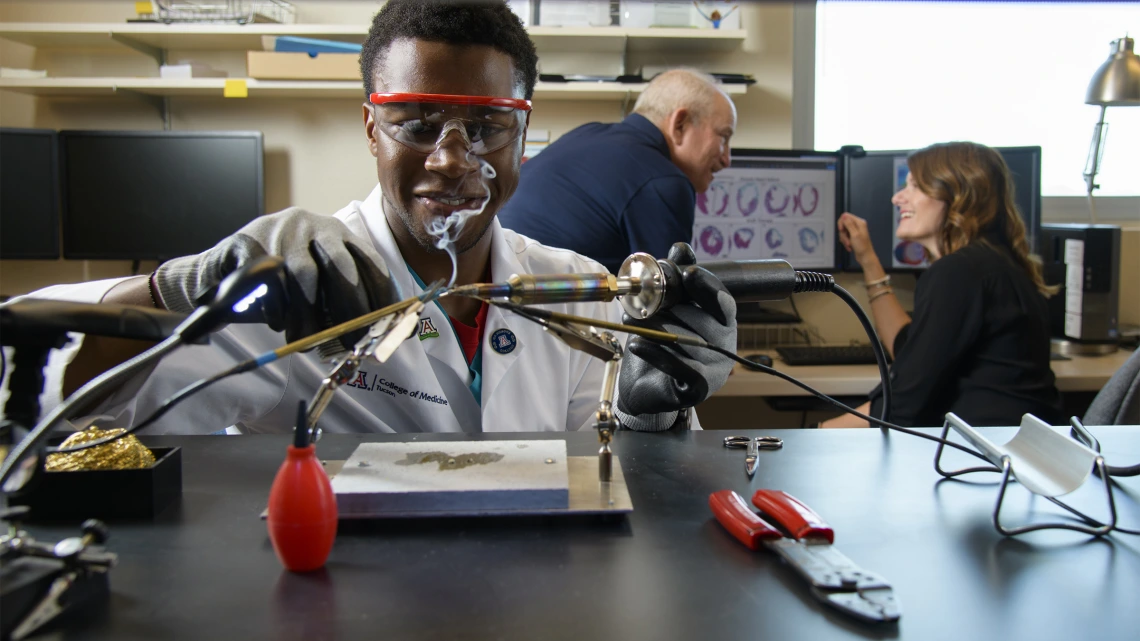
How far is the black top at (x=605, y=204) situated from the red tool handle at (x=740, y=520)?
1544mm

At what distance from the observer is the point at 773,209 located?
2768 mm

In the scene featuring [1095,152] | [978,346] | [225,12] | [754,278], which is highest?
[225,12]

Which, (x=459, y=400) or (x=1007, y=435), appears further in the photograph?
(x=459, y=400)

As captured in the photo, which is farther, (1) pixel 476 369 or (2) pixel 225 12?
(2) pixel 225 12

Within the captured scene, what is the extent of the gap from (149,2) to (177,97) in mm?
306

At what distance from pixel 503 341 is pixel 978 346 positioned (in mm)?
1365

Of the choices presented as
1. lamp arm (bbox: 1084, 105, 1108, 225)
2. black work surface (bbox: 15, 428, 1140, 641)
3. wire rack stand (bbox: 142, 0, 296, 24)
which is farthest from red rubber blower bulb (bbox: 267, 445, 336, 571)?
lamp arm (bbox: 1084, 105, 1108, 225)

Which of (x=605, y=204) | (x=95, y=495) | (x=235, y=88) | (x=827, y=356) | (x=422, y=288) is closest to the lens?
(x=95, y=495)

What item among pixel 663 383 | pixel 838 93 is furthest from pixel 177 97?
pixel 663 383

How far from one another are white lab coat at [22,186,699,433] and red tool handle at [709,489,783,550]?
23.4 inches

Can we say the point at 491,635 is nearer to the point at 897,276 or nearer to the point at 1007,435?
the point at 1007,435

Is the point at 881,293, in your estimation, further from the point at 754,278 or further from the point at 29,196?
the point at 29,196

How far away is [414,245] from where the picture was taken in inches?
54.4

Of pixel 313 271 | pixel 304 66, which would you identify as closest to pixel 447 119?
pixel 313 271
